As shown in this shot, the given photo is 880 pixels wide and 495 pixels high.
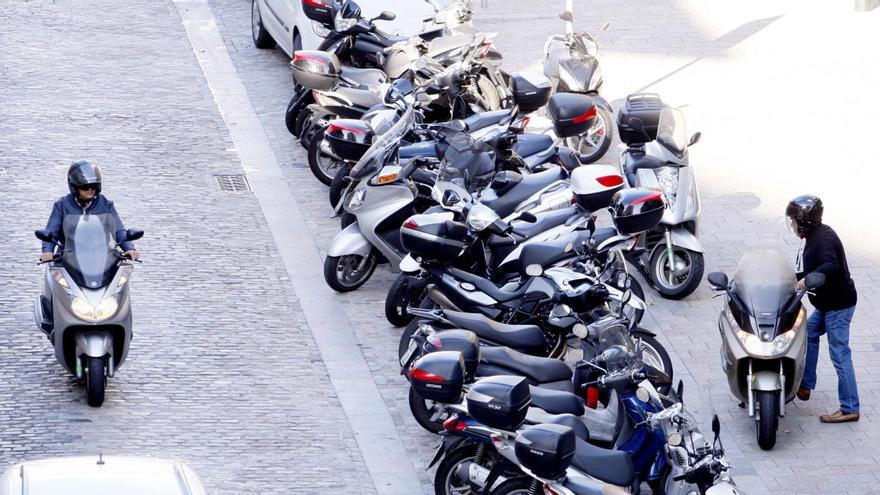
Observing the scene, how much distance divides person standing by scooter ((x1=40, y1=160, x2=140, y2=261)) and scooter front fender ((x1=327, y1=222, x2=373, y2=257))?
2.27m

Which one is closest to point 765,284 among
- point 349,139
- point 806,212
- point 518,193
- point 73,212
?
point 806,212

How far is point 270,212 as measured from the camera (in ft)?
50.3

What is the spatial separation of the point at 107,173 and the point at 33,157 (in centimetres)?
98

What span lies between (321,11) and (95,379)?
23.4 ft

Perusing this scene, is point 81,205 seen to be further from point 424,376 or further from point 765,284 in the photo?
point 765,284

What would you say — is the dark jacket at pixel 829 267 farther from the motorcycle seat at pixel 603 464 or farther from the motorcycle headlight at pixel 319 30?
the motorcycle headlight at pixel 319 30

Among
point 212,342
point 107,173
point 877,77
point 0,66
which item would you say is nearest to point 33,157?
point 107,173

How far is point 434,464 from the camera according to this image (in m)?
10.2

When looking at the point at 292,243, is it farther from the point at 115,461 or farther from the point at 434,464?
the point at 115,461

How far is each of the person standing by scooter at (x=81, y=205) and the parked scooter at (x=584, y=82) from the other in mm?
5983

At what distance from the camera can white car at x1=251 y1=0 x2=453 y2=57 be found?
17844mm

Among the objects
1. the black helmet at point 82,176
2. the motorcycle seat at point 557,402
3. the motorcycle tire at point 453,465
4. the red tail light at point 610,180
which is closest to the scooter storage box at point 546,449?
the motorcycle tire at point 453,465

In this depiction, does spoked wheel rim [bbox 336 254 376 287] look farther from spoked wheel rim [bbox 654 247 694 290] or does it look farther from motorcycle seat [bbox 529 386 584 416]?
motorcycle seat [bbox 529 386 584 416]

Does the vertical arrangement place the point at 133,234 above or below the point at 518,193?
above
